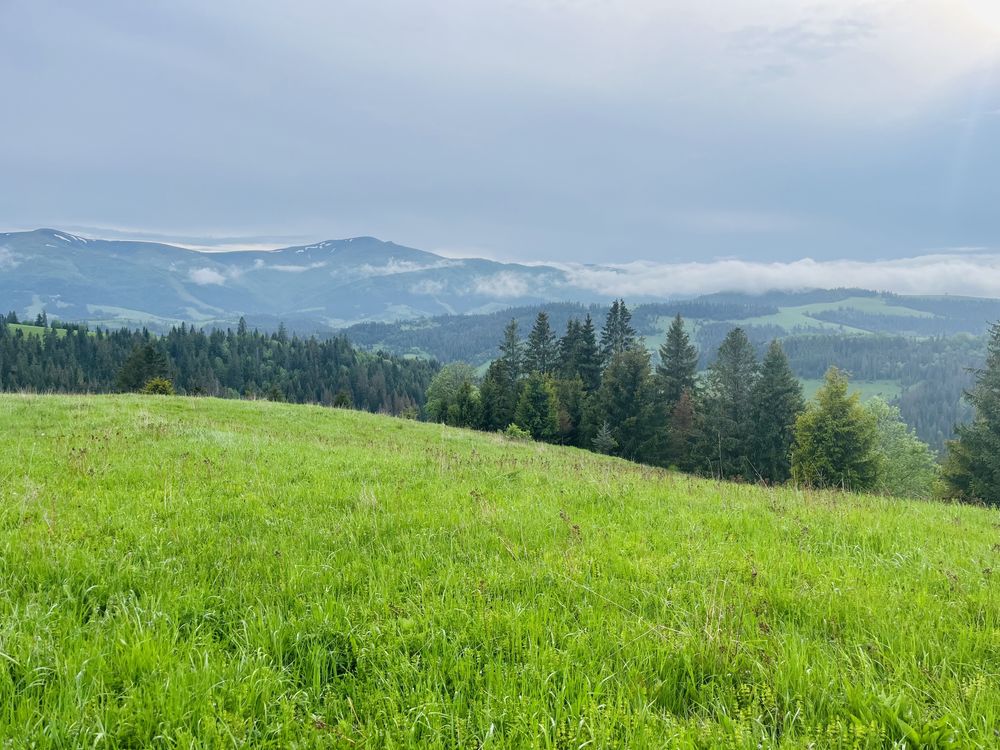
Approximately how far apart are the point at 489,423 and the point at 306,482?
58.1 meters

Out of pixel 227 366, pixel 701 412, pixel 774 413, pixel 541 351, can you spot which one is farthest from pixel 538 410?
pixel 227 366

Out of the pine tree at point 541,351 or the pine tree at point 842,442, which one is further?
the pine tree at point 541,351

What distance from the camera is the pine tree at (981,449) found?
103ft

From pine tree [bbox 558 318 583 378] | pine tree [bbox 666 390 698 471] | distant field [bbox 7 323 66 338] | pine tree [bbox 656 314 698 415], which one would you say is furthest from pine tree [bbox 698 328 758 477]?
distant field [bbox 7 323 66 338]

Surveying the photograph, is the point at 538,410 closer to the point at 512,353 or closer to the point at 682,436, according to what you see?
the point at 512,353

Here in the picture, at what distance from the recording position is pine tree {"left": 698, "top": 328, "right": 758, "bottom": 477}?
50.0 meters

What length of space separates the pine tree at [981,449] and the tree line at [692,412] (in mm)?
4072

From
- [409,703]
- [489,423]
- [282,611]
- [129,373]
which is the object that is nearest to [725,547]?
[409,703]

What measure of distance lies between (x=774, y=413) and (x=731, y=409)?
13.7 ft

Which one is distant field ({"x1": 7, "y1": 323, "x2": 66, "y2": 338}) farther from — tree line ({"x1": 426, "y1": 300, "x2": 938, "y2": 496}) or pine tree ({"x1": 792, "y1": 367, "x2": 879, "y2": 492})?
pine tree ({"x1": 792, "y1": 367, "x2": 879, "y2": 492})

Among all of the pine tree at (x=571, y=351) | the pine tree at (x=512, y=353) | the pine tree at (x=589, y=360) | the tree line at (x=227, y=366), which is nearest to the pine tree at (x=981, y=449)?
the pine tree at (x=589, y=360)

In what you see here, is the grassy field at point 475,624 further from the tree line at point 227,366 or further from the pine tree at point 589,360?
the tree line at point 227,366

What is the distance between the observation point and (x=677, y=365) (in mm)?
61312

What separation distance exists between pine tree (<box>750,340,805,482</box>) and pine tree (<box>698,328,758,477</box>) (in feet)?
3.01
